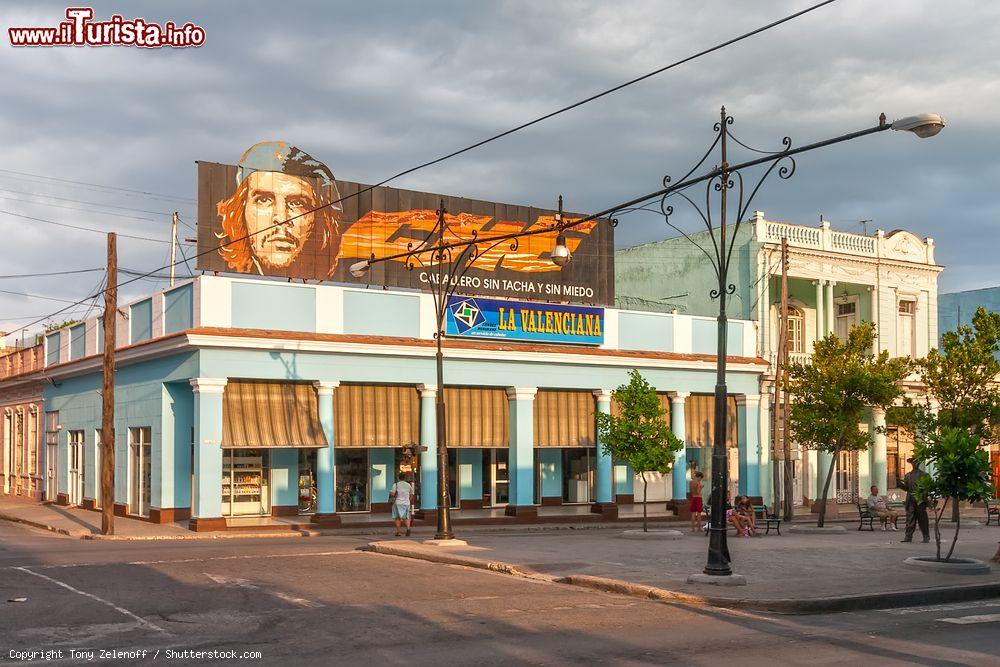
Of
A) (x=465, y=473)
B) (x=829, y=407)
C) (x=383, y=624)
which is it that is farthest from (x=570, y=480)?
(x=383, y=624)

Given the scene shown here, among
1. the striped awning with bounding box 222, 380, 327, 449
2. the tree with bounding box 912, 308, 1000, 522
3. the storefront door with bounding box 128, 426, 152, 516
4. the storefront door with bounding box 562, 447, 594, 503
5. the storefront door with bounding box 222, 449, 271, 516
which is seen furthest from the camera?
the storefront door with bounding box 562, 447, 594, 503

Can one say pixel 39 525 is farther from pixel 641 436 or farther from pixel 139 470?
pixel 641 436

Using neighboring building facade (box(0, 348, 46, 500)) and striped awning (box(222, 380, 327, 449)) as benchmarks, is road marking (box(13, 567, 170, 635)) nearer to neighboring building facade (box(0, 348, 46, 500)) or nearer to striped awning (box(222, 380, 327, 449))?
striped awning (box(222, 380, 327, 449))

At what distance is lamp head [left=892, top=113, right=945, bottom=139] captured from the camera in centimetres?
1447

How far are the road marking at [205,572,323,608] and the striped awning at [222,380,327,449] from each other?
517 inches

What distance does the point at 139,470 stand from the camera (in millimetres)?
33938

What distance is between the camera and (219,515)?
30.1 meters

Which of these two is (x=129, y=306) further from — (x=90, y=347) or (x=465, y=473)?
(x=465, y=473)

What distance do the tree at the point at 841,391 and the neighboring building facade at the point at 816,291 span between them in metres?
7.31

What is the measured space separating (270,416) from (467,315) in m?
7.66

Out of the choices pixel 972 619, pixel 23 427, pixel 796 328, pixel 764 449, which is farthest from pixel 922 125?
pixel 23 427

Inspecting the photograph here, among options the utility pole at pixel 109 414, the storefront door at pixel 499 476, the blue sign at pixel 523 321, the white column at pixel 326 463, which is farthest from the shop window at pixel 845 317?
the utility pole at pixel 109 414

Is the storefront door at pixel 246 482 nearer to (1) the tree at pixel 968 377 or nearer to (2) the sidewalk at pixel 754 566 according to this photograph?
(2) the sidewalk at pixel 754 566

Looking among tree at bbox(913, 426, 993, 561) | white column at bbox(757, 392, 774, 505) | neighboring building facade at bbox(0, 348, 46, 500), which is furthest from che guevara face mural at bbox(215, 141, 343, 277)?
tree at bbox(913, 426, 993, 561)
